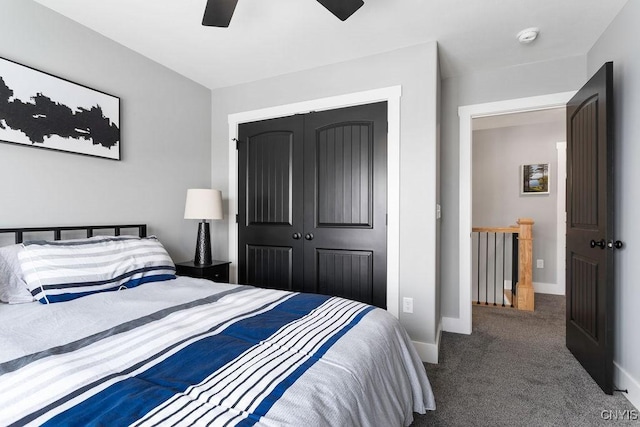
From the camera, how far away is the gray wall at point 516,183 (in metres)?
4.70

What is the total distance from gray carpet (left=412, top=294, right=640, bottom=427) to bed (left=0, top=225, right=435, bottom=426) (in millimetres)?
600

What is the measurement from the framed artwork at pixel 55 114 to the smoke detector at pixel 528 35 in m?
3.12

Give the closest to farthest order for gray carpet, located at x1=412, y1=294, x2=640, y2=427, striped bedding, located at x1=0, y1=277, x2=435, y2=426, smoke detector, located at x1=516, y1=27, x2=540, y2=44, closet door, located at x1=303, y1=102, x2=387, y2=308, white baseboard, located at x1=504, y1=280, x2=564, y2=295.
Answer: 1. striped bedding, located at x1=0, y1=277, x2=435, y2=426
2. gray carpet, located at x1=412, y1=294, x2=640, y2=427
3. smoke detector, located at x1=516, y1=27, x2=540, y2=44
4. closet door, located at x1=303, y1=102, x2=387, y2=308
5. white baseboard, located at x1=504, y1=280, x2=564, y2=295

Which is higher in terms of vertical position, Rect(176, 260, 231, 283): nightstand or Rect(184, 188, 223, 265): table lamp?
Rect(184, 188, 223, 265): table lamp

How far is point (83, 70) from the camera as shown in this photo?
2.33 m

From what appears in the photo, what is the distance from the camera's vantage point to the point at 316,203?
9.73 ft

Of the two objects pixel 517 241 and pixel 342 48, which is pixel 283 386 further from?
pixel 517 241

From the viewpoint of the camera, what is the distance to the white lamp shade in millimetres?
2848

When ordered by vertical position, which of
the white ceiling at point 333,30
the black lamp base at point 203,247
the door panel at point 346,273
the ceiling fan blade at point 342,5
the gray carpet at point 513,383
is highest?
the white ceiling at point 333,30

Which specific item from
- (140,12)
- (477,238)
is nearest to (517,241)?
(477,238)

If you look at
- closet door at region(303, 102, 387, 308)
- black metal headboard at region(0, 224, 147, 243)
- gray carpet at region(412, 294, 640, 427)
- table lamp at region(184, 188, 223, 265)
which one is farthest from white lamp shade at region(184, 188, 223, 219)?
gray carpet at region(412, 294, 640, 427)

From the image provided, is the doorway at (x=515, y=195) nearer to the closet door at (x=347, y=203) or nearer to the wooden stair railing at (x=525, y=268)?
the wooden stair railing at (x=525, y=268)

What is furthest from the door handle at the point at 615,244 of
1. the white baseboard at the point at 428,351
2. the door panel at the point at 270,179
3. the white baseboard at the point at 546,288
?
the white baseboard at the point at 546,288

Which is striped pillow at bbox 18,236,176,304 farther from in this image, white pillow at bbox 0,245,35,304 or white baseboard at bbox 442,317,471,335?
white baseboard at bbox 442,317,471,335
